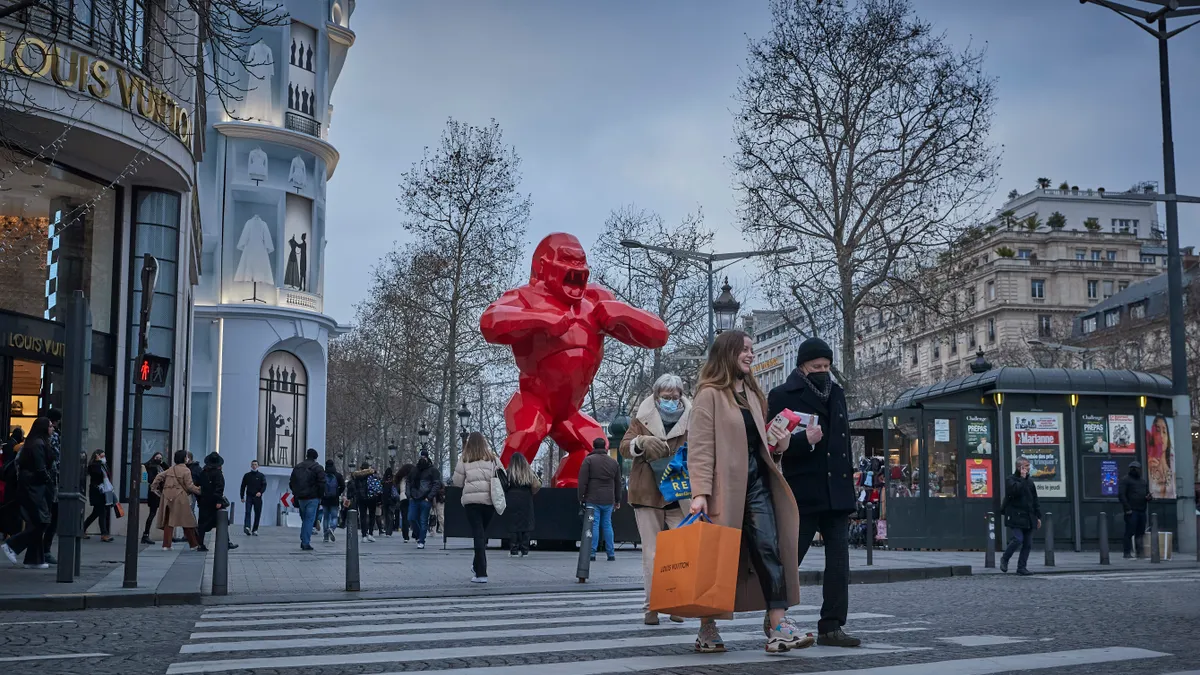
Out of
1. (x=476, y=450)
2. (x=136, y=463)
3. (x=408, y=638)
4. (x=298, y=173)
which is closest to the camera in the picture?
(x=408, y=638)

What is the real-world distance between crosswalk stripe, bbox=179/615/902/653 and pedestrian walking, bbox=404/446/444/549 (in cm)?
1538

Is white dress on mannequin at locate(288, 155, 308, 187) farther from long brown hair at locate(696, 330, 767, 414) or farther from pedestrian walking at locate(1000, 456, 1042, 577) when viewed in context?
long brown hair at locate(696, 330, 767, 414)

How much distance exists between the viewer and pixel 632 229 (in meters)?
52.9

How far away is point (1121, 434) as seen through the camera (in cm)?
2638

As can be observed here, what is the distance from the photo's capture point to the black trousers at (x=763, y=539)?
7.89 m

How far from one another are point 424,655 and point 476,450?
8.19 metres

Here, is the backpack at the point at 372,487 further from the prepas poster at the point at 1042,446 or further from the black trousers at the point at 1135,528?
the black trousers at the point at 1135,528

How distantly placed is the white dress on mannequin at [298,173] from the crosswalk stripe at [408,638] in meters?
37.7

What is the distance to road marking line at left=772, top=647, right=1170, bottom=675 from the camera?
7297 millimetres

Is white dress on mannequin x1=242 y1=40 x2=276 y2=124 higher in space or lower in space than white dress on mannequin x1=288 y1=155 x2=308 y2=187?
higher

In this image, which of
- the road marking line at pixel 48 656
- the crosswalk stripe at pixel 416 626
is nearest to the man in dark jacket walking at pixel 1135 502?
the crosswalk stripe at pixel 416 626

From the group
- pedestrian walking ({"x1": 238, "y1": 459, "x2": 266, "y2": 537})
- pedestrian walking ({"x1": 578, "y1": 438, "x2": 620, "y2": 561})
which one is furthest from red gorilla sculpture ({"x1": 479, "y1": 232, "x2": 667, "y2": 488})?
pedestrian walking ({"x1": 238, "y1": 459, "x2": 266, "y2": 537})

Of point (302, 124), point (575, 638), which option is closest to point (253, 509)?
point (302, 124)

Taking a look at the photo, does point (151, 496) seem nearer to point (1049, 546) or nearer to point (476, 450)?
point (476, 450)
